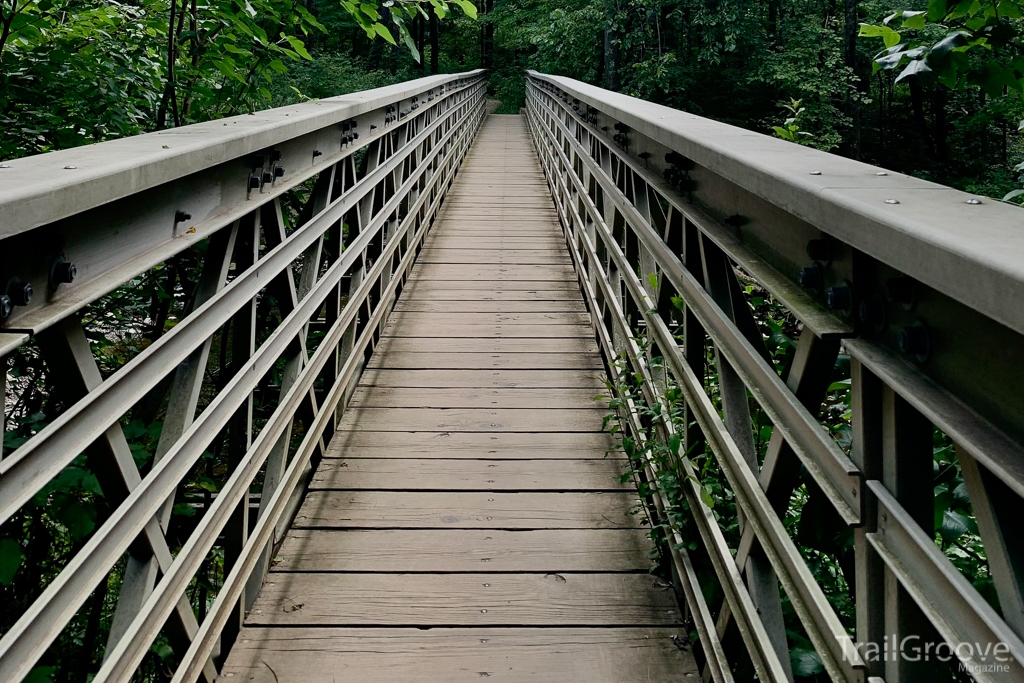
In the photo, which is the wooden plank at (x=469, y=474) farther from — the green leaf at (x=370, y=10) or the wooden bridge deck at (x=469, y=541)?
the green leaf at (x=370, y=10)

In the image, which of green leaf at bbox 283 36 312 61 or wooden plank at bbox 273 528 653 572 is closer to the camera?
wooden plank at bbox 273 528 653 572

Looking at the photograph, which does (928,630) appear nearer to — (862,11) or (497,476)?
(497,476)

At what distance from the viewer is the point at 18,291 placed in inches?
46.9

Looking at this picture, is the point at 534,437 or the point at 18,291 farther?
the point at 534,437

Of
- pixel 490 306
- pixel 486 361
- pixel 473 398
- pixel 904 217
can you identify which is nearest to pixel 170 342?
pixel 904 217

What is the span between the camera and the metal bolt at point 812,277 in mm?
1389

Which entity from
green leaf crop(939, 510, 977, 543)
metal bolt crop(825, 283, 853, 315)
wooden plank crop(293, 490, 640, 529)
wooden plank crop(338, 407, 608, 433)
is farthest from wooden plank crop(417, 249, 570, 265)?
metal bolt crop(825, 283, 853, 315)

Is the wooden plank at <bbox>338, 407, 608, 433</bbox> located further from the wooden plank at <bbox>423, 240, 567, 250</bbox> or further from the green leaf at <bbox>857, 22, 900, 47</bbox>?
the wooden plank at <bbox>423, 240, 567, 250</bbox>

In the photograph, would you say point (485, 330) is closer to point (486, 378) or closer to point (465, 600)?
point (486, 378)

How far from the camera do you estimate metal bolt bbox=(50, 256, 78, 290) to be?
4.21 feet

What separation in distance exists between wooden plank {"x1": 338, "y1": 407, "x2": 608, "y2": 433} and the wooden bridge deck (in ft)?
0.03

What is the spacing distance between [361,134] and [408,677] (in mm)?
2470

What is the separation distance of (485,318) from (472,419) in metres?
1.54

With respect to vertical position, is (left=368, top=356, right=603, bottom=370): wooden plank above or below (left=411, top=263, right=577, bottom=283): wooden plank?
below
